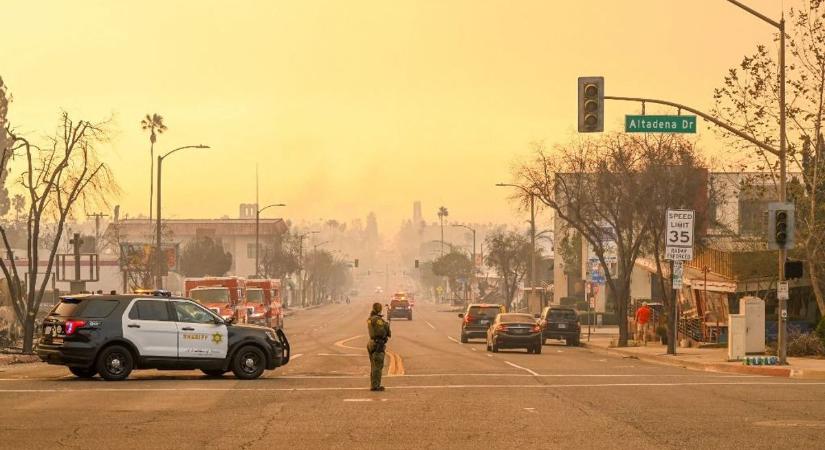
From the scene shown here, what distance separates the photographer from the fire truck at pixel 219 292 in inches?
2169

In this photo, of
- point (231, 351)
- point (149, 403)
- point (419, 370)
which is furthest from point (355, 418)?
point (419, 370)

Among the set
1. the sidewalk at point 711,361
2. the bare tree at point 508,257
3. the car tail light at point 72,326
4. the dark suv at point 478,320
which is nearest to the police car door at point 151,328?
the car tail light at point 72,326

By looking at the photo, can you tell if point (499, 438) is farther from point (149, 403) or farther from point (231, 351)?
point (231, 351)

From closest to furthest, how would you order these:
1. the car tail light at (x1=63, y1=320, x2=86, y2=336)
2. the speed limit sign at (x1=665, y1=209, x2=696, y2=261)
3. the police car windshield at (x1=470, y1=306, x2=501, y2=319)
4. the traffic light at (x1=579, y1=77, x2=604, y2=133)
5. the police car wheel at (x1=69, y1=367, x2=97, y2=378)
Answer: the car tail light at (x1=63, y1=320, x2=86, y2=336) < the police car wheel at (x1=69, y1=367, x2=97, y2=378) < the traffic light at (x1=579, y1=77, x2=604, y2=133) < the speed limit sign at (x1=665, y1=209, x2=696, y2=261) < the police car windshield at (x1=470, y1=306, x2=501, y2=319)

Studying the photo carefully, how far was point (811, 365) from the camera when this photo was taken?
112 feet

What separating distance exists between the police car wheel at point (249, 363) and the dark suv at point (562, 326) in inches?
1160

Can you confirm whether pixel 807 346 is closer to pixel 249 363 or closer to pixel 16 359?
pixel 249 363

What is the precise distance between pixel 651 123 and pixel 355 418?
1559 cm

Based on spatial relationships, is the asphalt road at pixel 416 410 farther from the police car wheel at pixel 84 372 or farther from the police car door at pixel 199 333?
the police car door at pixel 199 333

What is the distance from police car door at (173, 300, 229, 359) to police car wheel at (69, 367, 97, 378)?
1817 millimetres

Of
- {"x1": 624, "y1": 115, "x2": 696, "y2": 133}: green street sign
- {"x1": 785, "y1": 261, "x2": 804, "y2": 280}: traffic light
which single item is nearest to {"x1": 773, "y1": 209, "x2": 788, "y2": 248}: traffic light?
{"x1": 785, "y1": 261, "x2": 804, "y2": 280}: traffic light

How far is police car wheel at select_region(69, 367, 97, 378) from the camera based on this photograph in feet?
89.2

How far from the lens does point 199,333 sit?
27.7 meters

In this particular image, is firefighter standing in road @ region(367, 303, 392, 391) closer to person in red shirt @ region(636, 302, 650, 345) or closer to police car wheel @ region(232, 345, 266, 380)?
police car wheel @ region(232, 345, 266, 380)
